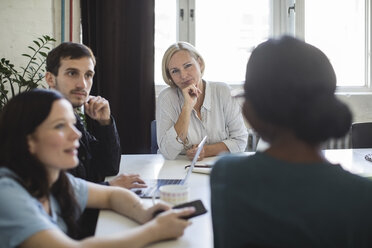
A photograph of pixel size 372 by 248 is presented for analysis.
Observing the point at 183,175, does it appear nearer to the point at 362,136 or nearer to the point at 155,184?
the point at 155,184

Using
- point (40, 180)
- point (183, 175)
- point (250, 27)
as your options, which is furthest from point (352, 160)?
point (250, 27)

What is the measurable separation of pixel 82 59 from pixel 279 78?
1231mm

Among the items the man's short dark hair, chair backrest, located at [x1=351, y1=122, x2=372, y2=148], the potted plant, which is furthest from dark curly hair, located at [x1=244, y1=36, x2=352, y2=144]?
the potted plant

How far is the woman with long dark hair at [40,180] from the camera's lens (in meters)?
0.86

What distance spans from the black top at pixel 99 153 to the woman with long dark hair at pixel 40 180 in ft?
1.86

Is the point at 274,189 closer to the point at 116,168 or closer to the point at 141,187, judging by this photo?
the point at 141,187

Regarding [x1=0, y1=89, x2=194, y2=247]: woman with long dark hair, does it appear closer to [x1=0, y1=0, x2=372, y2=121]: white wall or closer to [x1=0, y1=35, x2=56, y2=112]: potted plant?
[x1=0, y1=35, x2=56, y2=112]: potted plant

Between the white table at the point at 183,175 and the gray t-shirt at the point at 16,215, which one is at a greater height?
the gray t-shirt at the point at 16,215

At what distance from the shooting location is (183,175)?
1704 millimetres

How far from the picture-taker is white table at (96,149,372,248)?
1.01 m

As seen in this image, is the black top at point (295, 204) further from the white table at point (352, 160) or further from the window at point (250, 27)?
the window at point (250, 27)

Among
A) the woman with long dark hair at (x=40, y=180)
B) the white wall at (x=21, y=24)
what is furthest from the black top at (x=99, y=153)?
the white wall at (x=21, y=24)

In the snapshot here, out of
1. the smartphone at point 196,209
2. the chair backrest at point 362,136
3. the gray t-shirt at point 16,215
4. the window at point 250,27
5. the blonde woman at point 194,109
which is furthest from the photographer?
the window at point 250,27

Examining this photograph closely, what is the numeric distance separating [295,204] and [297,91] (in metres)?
0.21
